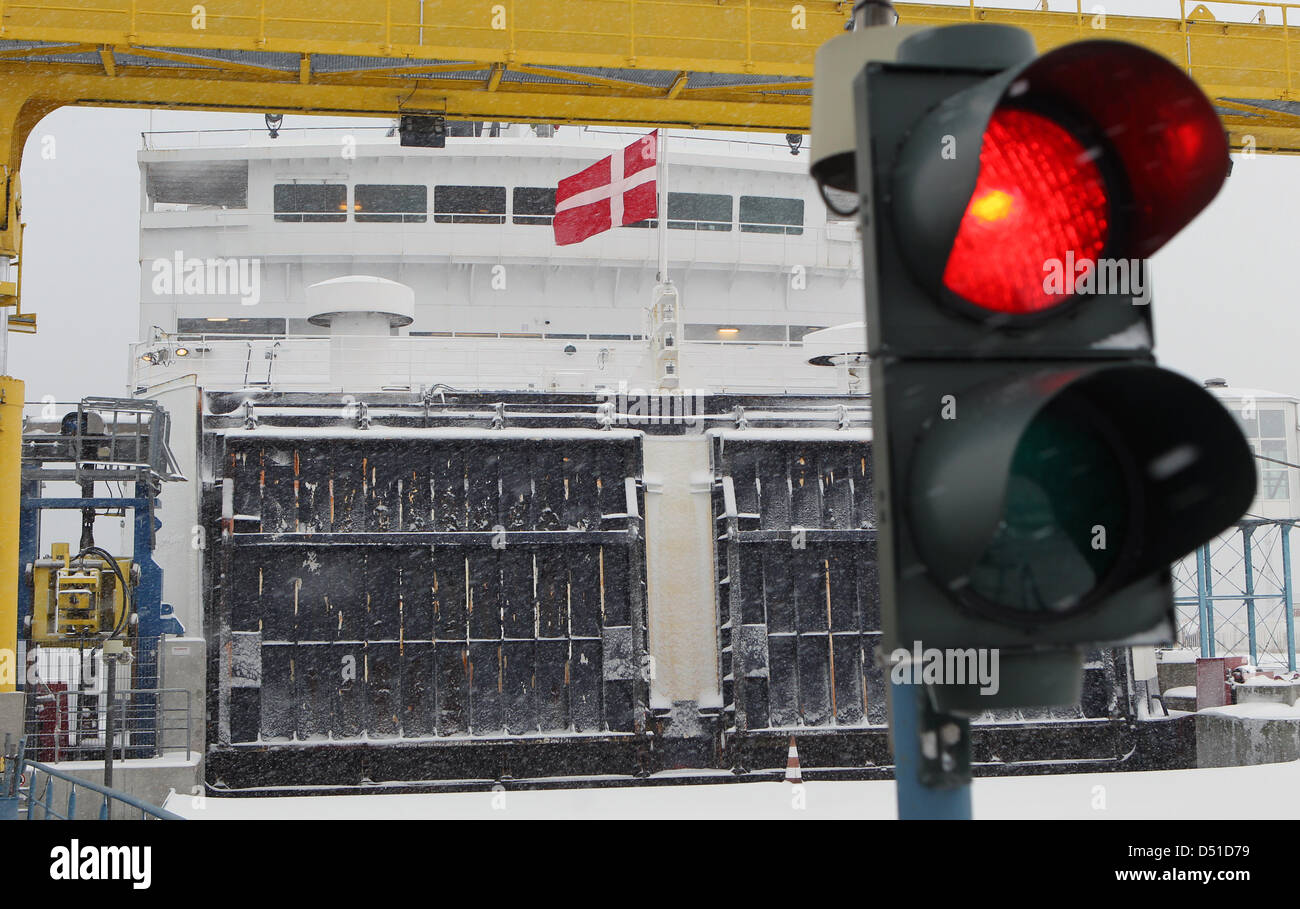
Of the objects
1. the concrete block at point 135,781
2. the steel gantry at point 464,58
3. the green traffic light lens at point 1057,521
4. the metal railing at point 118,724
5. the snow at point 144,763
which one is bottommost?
the concrete block at point 135,781

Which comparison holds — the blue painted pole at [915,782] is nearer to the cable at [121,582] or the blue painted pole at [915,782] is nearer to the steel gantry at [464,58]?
the steel gantry at [464,58]

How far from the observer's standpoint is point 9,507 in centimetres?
1177

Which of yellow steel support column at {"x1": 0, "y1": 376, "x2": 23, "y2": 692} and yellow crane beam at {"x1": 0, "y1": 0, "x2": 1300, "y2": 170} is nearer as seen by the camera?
yellow crane beam at {"x1": 0, "y1": 0, "x2": 1300, "y2": 170}

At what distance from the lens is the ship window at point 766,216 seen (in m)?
25.5

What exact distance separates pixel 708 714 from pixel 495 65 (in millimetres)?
7224

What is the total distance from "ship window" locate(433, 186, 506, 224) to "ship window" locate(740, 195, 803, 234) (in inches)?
201

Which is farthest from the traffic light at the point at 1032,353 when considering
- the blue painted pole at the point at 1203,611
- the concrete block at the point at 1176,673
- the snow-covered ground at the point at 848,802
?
the concrete block at the point at 1176,673

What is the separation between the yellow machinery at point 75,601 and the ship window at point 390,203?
12.7 m

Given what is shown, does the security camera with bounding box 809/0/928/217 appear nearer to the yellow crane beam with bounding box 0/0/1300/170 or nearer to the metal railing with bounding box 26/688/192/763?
the yellow crane beam with bounding box 0/0/1300/170

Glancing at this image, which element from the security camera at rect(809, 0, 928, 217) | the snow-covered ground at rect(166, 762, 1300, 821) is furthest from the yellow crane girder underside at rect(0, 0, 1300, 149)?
the security camera at rect(809, 0, 928, 217)

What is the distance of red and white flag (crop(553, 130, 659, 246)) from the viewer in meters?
17.2

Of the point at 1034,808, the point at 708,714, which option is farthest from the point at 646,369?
the point at 1034,808

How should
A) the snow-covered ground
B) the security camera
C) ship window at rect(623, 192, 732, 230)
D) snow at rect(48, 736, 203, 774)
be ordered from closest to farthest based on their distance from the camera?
1. the security camera
2. the snow-covered ground
3. snow at rect(48, 736, 203, 774)
4. ship window at rect(623, 192, 732, 230)

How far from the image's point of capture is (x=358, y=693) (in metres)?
13.2
